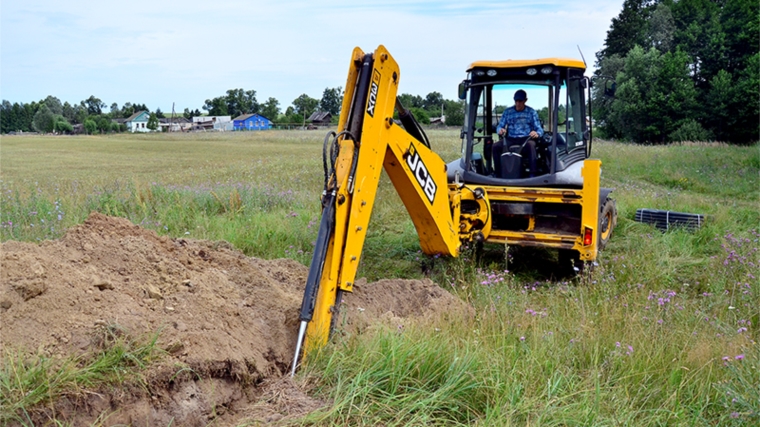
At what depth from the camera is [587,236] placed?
6.61 metres

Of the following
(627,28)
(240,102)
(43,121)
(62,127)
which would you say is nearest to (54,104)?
(43,121)

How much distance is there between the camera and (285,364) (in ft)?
12.7

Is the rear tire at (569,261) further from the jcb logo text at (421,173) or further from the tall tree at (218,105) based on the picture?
the tall tree at (218,105)

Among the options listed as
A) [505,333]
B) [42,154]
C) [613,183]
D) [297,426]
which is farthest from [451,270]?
[42,154]

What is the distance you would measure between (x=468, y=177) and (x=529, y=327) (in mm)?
3214

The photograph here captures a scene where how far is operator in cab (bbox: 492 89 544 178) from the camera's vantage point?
732 centimetres

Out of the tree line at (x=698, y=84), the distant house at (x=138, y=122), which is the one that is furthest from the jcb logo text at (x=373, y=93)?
the distant house at (x=138, y=122)

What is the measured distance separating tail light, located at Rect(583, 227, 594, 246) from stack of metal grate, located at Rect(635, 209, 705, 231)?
3.43m

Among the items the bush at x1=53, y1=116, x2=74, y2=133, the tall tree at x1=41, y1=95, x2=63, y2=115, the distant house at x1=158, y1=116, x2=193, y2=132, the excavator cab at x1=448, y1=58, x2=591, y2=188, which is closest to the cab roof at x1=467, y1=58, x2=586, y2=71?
the excavator cab at x1=448, y1=58, x2=591, y2=188

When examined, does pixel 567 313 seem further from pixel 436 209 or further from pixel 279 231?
pixel 279 231

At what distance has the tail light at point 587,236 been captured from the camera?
659cm

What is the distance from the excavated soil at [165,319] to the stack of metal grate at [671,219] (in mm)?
5803

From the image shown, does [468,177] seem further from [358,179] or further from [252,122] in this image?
[252,122]

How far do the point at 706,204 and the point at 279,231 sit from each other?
848 centimetres
